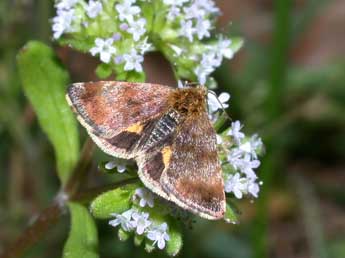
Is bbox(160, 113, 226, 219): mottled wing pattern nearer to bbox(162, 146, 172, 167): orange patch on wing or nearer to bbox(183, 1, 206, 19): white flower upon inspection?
bbox(162, 146, 172, 167): orange patch on wing

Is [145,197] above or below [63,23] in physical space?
below

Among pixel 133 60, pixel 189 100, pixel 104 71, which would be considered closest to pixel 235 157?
pixel 189 100

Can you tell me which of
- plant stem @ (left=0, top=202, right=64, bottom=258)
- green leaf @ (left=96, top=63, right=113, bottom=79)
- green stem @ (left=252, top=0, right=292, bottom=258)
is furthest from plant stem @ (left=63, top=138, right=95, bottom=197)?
green stem @ (left=252, top=0, right=292, bottom=258)

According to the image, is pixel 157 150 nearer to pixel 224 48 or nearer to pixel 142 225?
pixel 142 225

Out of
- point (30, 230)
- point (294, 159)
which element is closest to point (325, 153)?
point (294, 159)

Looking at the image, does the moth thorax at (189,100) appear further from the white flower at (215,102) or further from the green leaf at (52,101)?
the green leaf at (52,101)

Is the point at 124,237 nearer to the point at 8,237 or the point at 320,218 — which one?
the point at 8,237
